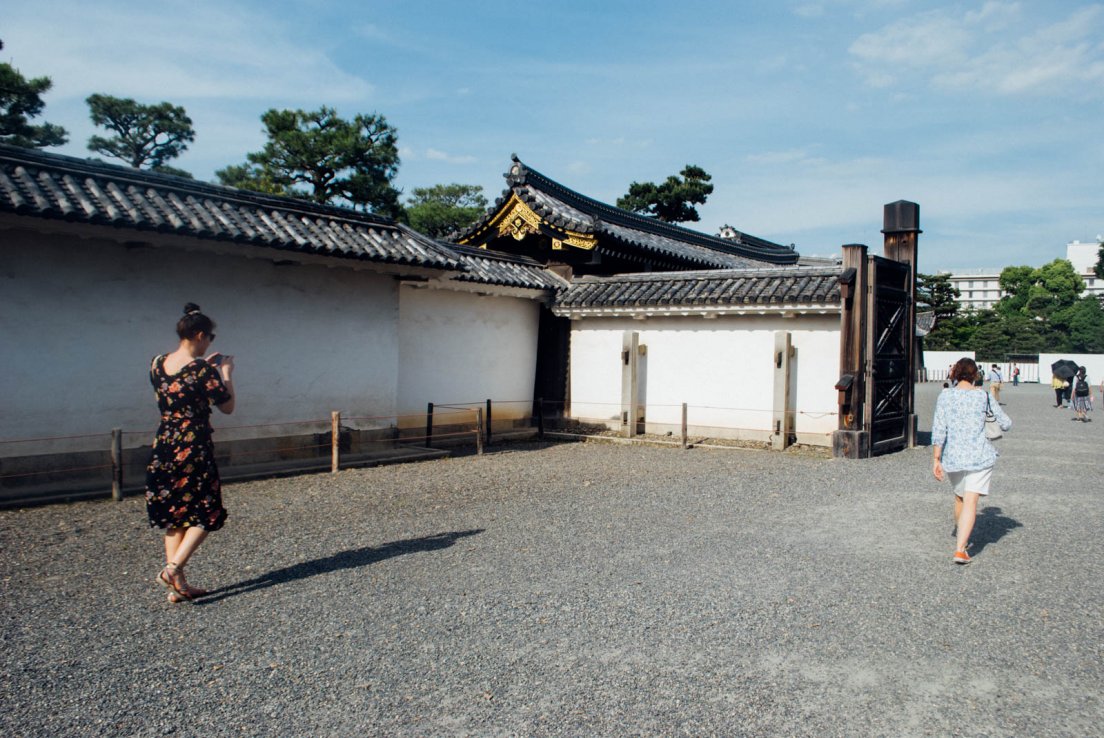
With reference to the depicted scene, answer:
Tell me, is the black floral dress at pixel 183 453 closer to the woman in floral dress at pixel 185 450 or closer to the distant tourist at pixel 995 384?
the woman in floral dress at pixel 185 450

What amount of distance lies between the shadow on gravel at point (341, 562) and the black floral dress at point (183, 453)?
0.51 meters

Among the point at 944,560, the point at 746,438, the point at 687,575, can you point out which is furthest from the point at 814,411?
the point at 687,575

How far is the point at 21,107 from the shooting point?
26.5m

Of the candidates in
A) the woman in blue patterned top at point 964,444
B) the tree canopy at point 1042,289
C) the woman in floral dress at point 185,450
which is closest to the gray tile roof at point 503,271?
the woman in floral dress at point 185,450

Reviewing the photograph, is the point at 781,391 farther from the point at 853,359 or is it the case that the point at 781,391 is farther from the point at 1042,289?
the point at 1042,289

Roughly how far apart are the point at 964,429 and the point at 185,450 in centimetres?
602

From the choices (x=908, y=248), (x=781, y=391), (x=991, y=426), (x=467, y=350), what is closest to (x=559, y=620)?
(x=991, y=426)

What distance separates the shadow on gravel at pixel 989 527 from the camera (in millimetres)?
6682

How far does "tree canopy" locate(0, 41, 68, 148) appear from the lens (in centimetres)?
2580

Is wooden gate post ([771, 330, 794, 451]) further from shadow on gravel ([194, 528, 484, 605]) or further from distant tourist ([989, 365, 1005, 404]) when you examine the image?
distant tourist ([989, 365, 1005, 404])

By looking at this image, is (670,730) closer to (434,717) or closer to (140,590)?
(434,717)

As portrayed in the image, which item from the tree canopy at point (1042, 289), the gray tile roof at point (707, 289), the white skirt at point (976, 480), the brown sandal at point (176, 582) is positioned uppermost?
the tree canopy at point (1042, 289)

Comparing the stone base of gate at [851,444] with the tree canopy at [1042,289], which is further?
the tree canopy at [1042,289]

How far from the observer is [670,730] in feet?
10.8
